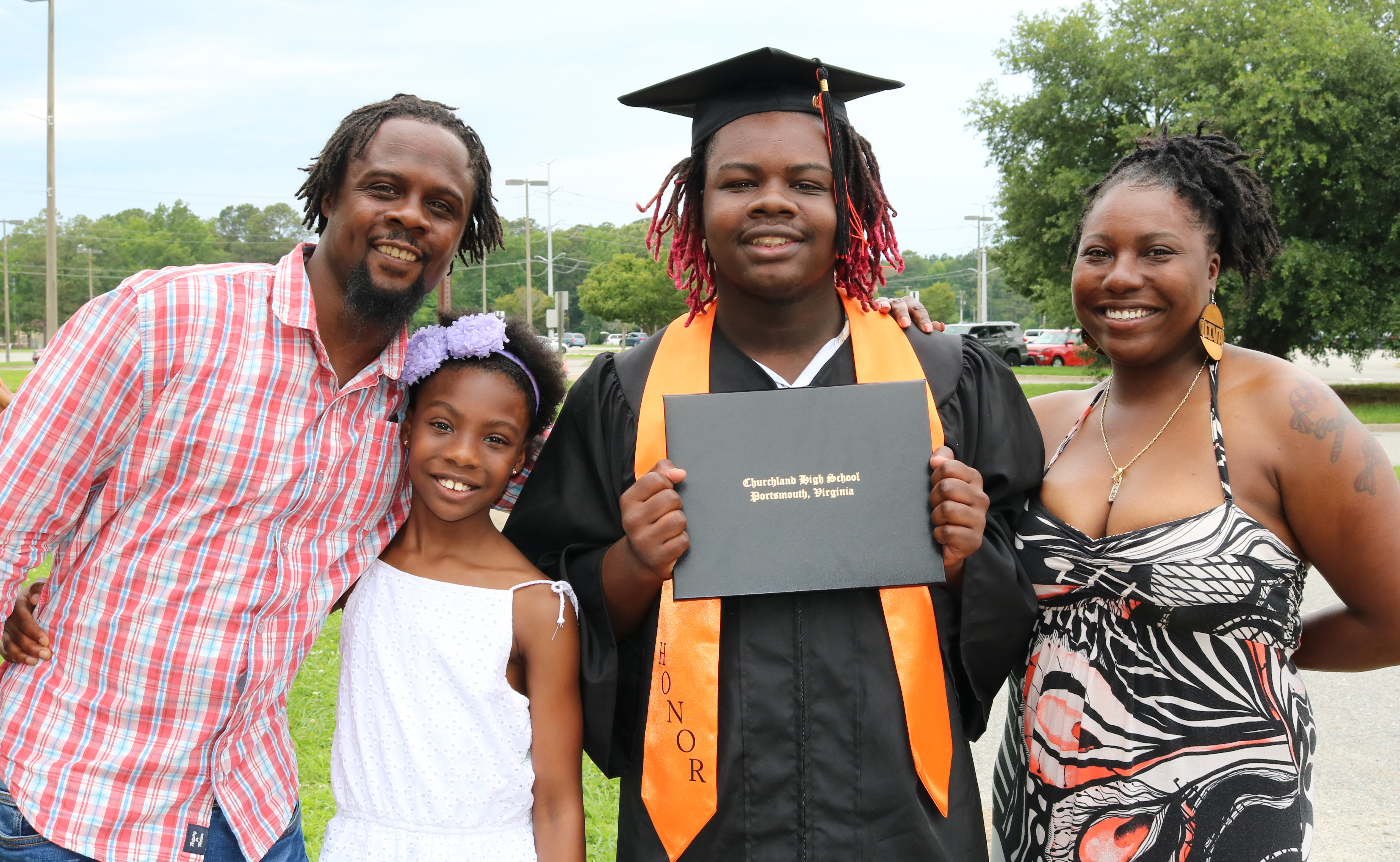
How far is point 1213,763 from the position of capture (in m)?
1.96

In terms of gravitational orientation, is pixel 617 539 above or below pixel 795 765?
above

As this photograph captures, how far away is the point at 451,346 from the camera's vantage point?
88.0 inches

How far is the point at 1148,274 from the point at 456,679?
1.66 meters

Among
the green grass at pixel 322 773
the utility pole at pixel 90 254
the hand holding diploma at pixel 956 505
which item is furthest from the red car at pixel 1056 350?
the utility pole at pixel 90 254

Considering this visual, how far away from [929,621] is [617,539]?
0.67m

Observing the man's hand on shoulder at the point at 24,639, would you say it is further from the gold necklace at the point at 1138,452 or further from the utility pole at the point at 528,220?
the utility pole at the point at 528,220

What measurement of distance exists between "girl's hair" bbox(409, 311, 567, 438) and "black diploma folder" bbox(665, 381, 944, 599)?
0.52 metres

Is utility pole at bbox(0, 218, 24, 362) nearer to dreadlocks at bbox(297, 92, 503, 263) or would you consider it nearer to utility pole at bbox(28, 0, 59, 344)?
utility pole at bbox(28, 0, 59, 344)

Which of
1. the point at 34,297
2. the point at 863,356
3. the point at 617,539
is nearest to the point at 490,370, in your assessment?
the point at 617,539

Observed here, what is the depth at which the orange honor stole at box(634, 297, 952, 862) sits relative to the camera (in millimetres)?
1944

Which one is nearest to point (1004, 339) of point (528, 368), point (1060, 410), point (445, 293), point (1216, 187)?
point (445, 293)

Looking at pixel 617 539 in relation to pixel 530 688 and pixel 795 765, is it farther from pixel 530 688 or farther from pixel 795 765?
pixel 795 765

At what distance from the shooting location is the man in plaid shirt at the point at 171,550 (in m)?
1.84

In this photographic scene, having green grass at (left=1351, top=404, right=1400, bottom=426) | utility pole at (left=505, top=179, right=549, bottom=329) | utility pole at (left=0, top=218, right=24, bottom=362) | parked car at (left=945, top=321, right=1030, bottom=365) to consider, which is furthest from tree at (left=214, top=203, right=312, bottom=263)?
green grass at (left=1351, top=404, right=1400, bottom=426)
